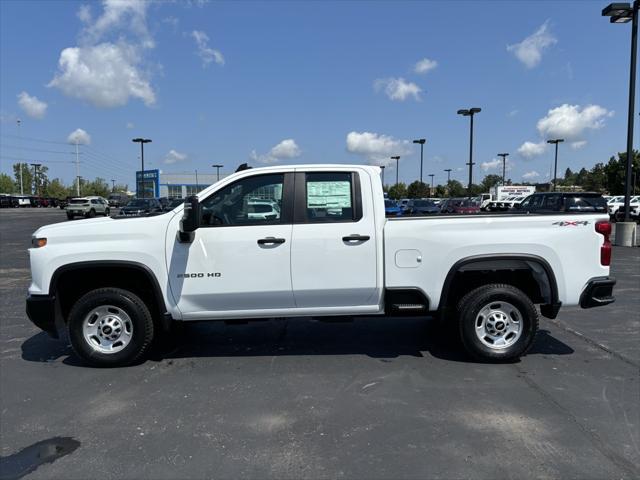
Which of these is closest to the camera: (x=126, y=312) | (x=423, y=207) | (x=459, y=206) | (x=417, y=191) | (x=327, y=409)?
(x=327, y=409)

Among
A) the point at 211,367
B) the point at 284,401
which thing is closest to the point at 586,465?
the point at 284,401

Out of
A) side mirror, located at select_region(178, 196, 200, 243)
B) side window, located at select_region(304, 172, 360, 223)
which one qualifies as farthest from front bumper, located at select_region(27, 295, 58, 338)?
side window, located at select_region(304, 172, 360, 223)

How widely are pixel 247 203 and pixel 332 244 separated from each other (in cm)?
94

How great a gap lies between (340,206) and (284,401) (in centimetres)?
191

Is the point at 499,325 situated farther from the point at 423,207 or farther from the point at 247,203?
the point at 423,207

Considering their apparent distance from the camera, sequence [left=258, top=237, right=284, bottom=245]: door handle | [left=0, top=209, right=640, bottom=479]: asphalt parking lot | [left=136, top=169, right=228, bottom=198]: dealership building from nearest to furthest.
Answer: [left=0, top=209, right=640, bottom=479]: asphalt parking lot → [left=258, top=237, right=284, bottom=245]: door handle → [left=136, top=169, right=228, bottom=198]: dealership building

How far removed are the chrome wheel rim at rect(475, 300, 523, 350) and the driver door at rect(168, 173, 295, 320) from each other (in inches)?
76.2

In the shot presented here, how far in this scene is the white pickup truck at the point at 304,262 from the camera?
482 cm

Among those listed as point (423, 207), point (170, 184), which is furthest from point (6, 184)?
point (423, 207)

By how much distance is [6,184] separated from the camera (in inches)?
4498

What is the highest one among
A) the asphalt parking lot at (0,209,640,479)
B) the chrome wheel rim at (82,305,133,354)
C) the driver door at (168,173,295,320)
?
the driver door at (168,173,295,320)

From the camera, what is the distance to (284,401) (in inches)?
166

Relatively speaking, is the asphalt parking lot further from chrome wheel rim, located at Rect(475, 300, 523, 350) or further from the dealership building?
the dealership building

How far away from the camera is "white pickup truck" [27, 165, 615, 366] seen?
4816 mm
